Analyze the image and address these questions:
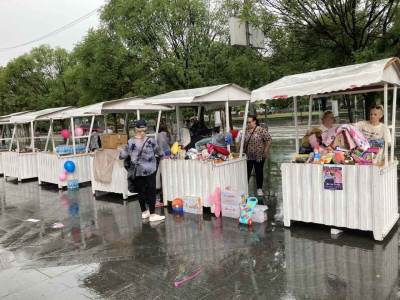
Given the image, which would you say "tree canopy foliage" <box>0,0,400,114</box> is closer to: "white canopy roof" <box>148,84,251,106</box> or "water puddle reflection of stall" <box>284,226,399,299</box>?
"white canopy roof" <box>148,84,251,106</box>

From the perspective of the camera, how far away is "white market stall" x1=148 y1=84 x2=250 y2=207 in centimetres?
715

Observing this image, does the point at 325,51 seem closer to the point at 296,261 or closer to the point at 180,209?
the point at 180,209

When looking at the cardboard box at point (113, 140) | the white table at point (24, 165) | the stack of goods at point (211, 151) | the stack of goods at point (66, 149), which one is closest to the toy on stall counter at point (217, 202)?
the stack of goods at point (211, 151)

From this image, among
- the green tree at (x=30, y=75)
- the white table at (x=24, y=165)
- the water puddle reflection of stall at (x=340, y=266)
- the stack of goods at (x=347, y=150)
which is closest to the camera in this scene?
the water puddle reflection of stall at (x=340, y=266)

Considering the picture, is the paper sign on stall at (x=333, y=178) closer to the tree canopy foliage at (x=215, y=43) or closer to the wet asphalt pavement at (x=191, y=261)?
the wet asphalt pavement at (x=191, y=261)

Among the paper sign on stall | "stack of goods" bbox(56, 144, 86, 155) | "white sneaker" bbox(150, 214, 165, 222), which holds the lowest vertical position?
"white sneaker" bbox(150, 214, 165, 222)

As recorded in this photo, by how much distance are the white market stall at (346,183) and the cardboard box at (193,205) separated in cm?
187

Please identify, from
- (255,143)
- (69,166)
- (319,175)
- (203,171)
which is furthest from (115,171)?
(319,175)

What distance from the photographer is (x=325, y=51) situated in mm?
12023

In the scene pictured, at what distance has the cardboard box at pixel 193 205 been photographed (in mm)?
7257

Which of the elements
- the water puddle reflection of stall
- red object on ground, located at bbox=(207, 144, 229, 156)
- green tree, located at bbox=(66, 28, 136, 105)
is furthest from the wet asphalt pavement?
green tree, located at bbox=(66, 28, 136, 105)

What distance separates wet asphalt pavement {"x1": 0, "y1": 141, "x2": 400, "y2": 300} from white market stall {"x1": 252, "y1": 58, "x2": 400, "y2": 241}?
0.28m

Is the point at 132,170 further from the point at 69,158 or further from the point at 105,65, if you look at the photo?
the point at 105,65

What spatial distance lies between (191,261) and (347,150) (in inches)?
111
